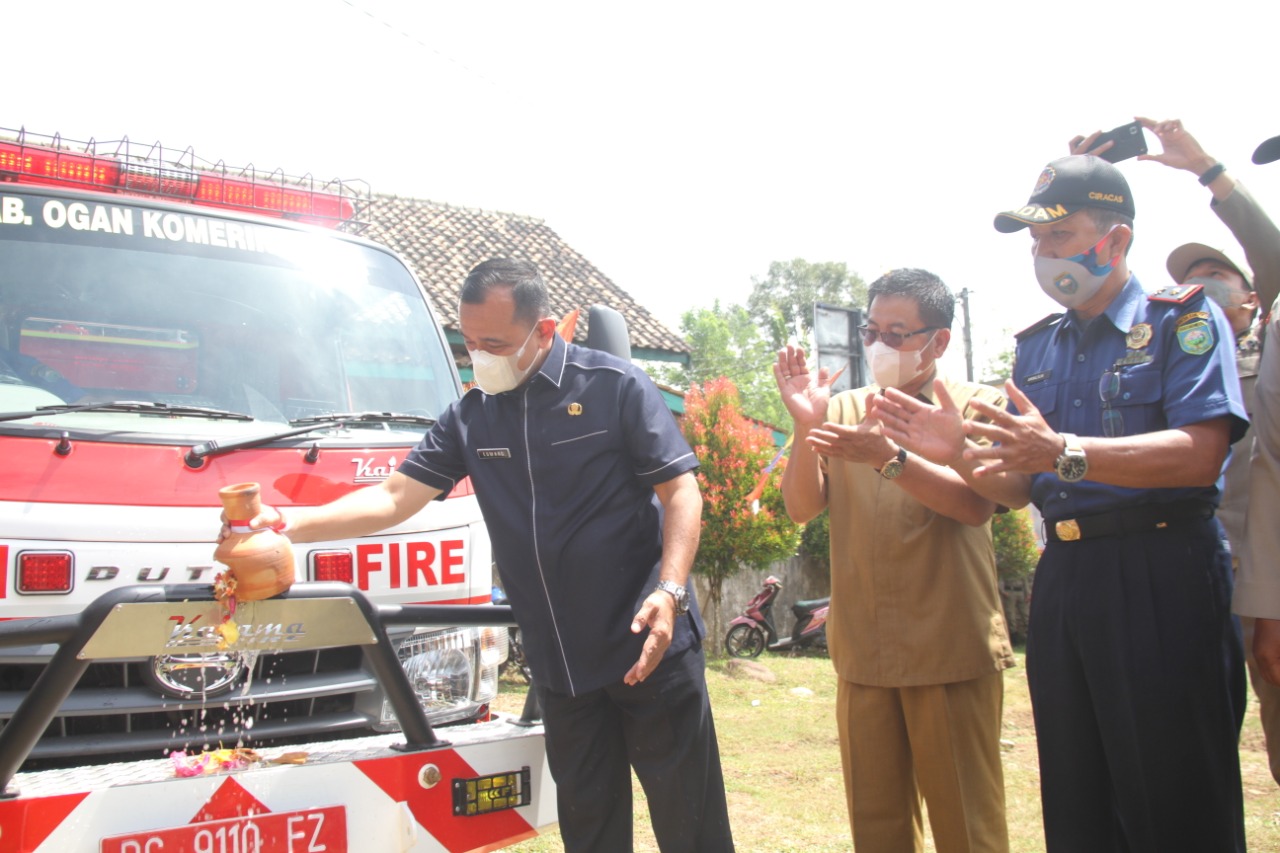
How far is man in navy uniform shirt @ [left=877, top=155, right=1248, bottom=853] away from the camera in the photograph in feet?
7.40

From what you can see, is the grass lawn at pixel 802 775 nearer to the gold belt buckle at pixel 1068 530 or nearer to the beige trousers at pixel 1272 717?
the beige trousers at pixel 1272 717

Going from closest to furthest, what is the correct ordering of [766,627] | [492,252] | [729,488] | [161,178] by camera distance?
[161,178] < [729,488] < [766,627] < [492,252]

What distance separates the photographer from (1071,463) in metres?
2.14

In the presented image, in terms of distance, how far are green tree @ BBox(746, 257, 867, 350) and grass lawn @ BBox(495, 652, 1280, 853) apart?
45233 millimetres

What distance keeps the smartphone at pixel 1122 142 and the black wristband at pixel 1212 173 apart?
32 centimetres

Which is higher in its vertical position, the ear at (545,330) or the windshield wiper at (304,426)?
the ear at (545,330)

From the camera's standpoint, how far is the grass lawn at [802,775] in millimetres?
4457

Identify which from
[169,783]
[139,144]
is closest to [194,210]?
[139,144]

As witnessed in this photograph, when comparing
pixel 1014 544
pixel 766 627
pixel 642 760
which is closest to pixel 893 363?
pixel 642 760

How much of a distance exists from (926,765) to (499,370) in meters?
1.61

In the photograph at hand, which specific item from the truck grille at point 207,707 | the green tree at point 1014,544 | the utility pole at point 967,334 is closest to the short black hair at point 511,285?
the truck grille at point 207,707

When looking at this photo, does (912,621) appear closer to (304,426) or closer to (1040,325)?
(1040,325)

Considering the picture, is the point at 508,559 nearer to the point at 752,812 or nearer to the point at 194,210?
the point at 194,210

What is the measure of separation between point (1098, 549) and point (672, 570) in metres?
1.03
